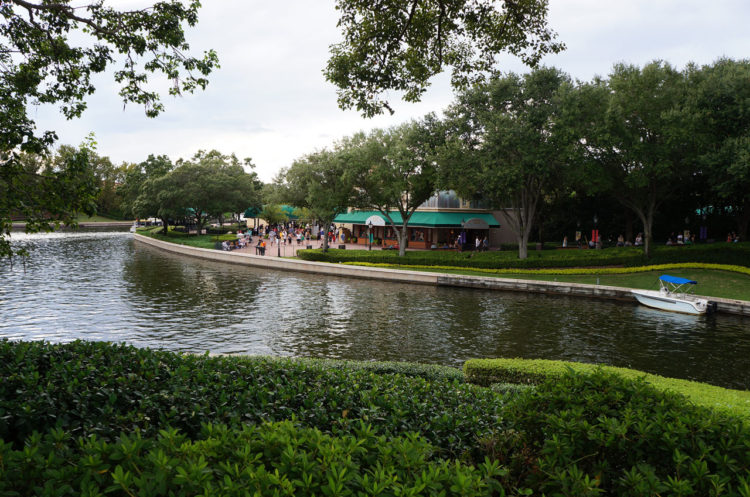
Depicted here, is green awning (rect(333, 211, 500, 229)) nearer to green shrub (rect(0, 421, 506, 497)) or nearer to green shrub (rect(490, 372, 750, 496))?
green shrub (rect(490, 372, 750, 496))

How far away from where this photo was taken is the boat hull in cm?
2281

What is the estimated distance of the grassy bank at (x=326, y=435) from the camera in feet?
9.52

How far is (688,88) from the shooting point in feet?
99.9

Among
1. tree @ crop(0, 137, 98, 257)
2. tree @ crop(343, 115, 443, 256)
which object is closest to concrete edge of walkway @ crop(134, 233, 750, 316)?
tree @ crop(343, 115, 443, 256)

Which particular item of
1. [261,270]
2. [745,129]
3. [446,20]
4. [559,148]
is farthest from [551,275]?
[446,20]

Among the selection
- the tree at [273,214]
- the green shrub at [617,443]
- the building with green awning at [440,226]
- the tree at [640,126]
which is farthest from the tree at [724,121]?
the tree at [273,214]

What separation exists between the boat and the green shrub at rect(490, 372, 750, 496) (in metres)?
22.6

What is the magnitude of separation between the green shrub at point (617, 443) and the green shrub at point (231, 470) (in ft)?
2.43

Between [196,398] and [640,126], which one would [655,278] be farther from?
[196,398]

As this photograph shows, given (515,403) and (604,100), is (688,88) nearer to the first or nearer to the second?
(604,100)

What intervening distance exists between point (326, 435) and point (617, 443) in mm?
2269

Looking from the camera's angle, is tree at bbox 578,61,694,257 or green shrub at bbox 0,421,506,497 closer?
green shrub at bbox 0,421,506,497

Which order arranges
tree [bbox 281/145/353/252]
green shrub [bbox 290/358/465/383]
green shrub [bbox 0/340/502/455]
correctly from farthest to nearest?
1. tree [bbox 281/145/353/252]
2. green shrub [bbox 290/358/465/383]
3. green shrub [bbox 0/340/502/455]

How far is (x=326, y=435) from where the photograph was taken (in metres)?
3.81
